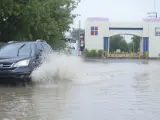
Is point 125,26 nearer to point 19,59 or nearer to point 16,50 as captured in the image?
point 16,50

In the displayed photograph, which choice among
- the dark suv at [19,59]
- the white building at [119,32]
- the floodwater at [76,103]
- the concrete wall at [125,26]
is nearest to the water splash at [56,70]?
the floodwater at [76,103]

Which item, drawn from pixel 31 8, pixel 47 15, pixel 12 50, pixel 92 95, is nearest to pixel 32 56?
pixel 12 50

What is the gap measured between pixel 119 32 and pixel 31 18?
5170 cm

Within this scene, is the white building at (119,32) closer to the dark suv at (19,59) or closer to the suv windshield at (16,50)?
the dark suv at (19,59)

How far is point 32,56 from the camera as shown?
15.7 m

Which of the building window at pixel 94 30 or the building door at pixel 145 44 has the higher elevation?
the building window at pixel 94 30

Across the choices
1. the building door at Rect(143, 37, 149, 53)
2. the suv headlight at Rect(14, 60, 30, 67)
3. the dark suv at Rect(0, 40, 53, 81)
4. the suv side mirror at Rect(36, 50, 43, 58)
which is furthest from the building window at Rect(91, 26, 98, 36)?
the suv headlight at Rect(14, 60, 30, 67)

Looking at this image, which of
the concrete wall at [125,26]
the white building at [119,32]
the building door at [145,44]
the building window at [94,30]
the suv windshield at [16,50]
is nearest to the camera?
the suv windshield at [16,50]

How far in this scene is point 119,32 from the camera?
262 ft

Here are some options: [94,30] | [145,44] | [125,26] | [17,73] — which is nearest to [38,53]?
[17,73]

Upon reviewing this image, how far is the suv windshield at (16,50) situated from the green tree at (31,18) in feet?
35.5

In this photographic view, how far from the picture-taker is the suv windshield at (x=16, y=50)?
15863 mm

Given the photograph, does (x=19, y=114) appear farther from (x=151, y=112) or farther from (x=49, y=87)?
(x=49, y=87)

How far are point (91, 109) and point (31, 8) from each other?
62.4ft
